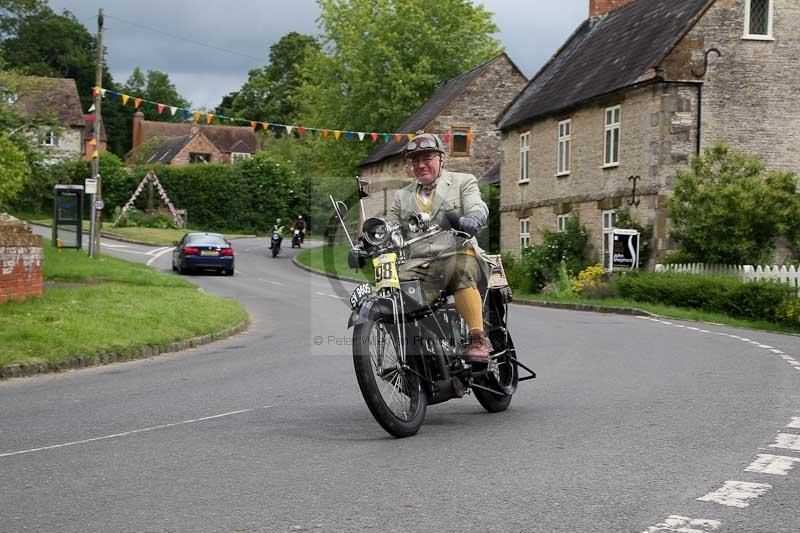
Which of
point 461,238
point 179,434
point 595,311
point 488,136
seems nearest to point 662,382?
point 461,238

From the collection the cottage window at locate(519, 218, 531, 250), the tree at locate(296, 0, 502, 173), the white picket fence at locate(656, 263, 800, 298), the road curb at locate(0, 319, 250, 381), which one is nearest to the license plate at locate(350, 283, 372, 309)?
the road curb at locate(0, 319, 250, 381)

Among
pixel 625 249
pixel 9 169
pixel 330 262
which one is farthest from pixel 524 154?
pixel 9 169

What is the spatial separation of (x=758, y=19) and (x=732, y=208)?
28.0 feet

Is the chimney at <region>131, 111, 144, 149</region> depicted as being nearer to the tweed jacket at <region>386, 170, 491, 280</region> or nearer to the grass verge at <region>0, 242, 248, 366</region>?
the grass verge at <region>0, 242, 248, 366</region>

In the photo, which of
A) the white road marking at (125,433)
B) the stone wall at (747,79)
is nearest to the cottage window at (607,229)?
the stone wall at (747,79)

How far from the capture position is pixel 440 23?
61.7 metres

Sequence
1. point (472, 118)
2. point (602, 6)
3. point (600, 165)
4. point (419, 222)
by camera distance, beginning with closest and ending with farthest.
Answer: point (419, 222) → point (600, 165) → point (602, 6) → point (472, 118)

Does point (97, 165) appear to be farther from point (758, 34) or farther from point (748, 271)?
point (758, 34)

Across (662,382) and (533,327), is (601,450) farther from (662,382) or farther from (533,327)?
(533,327)

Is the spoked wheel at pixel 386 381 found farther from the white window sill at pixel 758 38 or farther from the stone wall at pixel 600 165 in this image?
the white window sill at pixel 758 38

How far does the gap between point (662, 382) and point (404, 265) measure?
4.06 metres

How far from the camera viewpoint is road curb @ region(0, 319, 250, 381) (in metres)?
12.8

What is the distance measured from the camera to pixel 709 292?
24.1 metres

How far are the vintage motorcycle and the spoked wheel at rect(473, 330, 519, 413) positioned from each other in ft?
1.17
